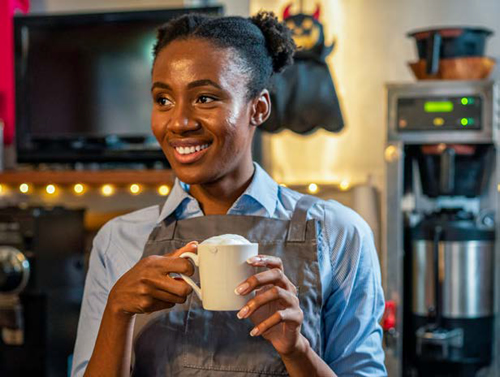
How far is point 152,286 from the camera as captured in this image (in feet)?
3.60

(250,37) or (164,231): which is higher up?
(250,37)

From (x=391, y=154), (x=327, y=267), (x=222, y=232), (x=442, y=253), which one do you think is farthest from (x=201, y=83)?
(x=442, y=253)

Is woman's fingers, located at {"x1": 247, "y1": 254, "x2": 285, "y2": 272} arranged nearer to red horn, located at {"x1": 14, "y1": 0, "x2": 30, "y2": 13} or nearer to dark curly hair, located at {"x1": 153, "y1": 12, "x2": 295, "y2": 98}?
dark curly hair, located at {"x1": 153, "y1": 12, "x2": 295, "y2": 98}

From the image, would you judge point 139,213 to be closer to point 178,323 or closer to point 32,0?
point 178,323

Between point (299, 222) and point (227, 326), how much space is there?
0.20 meters

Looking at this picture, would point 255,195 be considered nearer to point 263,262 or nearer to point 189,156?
point 189,156

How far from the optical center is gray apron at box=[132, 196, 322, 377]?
4.10 feet

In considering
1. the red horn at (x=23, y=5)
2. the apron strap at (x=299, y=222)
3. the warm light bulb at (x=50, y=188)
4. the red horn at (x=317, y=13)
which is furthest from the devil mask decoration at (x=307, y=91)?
the apron strap at (x=299, y=222)

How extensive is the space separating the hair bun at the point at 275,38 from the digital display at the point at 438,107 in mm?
1207

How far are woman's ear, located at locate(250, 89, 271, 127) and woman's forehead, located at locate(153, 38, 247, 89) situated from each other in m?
0.05

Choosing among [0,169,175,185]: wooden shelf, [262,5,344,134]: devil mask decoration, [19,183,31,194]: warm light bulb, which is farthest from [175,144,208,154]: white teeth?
[19,183,31,194]: warm light bulb

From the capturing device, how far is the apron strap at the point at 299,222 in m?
1.30

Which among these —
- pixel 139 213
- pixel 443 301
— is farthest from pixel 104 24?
pixel 139 213

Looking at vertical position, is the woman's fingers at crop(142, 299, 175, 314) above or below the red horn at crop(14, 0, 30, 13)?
below
